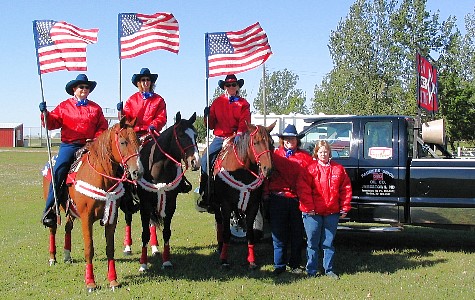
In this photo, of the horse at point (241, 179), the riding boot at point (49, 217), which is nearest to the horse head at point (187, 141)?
the horse at point (241, 179)

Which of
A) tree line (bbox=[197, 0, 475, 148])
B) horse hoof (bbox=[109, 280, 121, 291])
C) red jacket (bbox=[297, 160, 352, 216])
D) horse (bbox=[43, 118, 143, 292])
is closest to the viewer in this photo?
horse (bbox=[43, 118, 143, 292])

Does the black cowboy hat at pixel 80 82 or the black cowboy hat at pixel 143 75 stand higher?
the black cowboy hat at pixel 143 75

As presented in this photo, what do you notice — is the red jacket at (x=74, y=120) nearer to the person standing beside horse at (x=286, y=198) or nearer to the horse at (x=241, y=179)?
the horse at (x=241, y=179)

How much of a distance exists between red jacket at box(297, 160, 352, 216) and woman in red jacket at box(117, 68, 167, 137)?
235 cm

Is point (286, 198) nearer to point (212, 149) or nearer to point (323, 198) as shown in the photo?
point (323, 198)

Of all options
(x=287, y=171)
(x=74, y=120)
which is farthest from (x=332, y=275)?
(x=74, y=120)

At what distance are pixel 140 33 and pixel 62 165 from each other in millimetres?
2233

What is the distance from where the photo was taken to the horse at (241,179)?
22.7 feet

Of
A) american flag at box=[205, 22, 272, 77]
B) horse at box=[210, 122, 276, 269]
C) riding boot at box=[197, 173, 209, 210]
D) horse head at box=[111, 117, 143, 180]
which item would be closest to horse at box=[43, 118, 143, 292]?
horse head at box=[111, 117, 143, 180]

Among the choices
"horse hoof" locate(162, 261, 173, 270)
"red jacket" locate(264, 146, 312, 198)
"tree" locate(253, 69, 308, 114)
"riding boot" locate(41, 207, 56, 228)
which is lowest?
"horse hoof" locate(162, 261, 173, 270)

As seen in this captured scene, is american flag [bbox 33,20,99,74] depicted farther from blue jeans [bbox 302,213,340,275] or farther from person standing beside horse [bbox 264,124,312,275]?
blue jeans [bbox 302,213,340,275]

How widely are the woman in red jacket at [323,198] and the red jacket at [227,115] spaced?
1547 millimetres

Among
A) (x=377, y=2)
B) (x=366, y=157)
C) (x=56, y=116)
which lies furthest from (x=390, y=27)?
(x=56, y=116)

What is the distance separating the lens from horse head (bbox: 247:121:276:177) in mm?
6555
